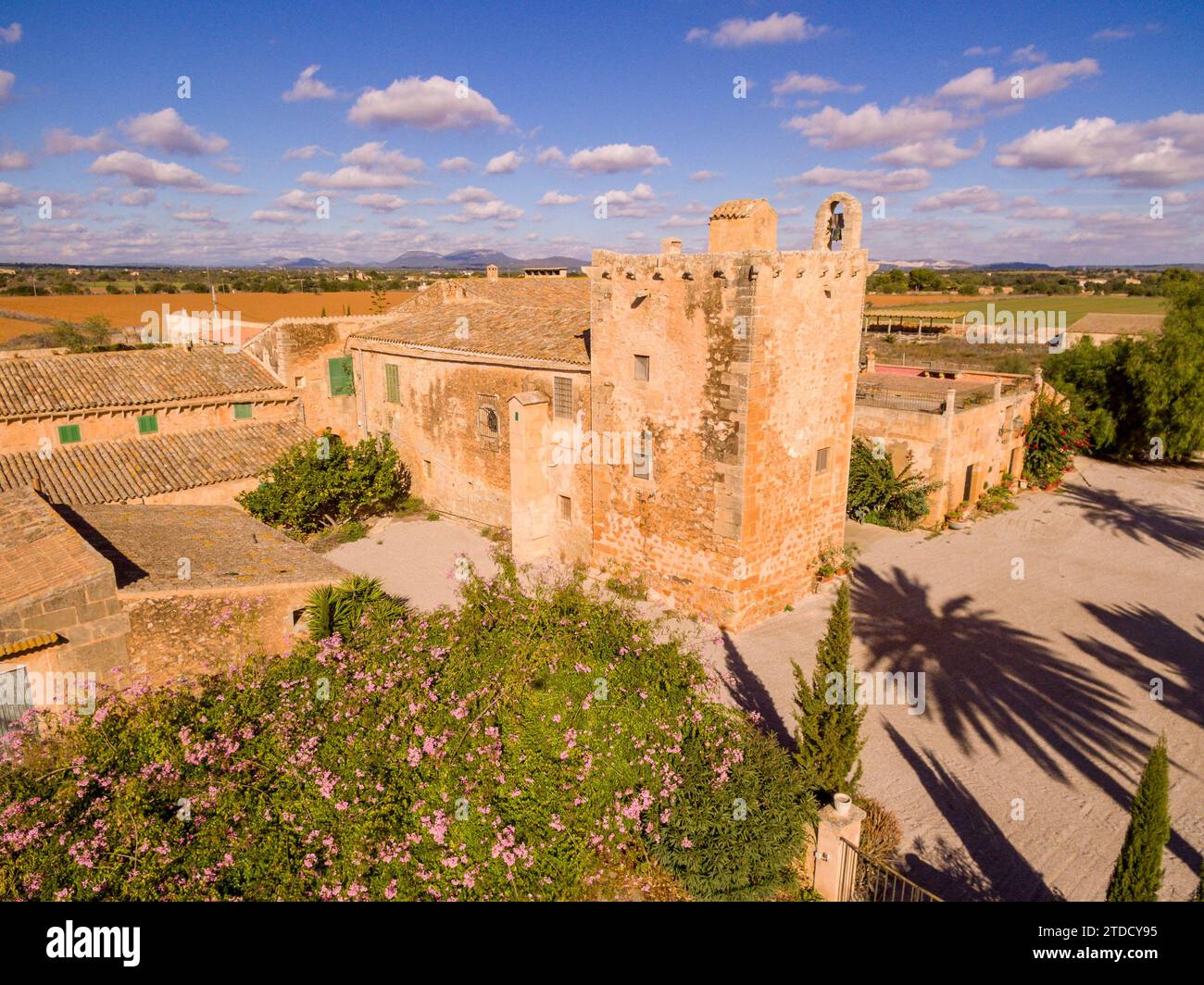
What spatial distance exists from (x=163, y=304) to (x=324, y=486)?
55462mm

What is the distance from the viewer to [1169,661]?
14.7m

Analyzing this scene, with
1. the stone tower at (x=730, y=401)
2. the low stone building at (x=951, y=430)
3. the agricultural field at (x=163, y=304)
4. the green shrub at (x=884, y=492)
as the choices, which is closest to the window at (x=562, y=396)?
the stone tower at (x=730, y=401)

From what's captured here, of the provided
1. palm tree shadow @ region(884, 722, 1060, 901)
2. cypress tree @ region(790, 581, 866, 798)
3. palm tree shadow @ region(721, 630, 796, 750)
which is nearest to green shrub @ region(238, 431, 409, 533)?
palm tree shadow @ region(721, 630, 796, 750)

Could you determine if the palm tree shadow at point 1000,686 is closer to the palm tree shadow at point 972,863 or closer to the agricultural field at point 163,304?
the palm tree shadow at point 972,863

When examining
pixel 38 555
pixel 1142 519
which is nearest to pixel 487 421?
pixel 38 555

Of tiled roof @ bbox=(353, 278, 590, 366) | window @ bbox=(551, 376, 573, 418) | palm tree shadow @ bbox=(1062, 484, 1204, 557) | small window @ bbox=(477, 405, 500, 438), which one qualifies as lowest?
palm tree shadow @ bbox=(1062, 484, 1204, 557)

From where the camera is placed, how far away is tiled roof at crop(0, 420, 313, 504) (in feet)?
57.5

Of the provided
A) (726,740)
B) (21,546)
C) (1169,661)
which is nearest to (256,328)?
(21,546)

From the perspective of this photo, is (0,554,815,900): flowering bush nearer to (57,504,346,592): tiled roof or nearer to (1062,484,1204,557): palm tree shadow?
(57,504,346,592): tiled roof

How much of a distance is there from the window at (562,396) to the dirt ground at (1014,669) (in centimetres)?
456

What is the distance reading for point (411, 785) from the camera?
8375mm

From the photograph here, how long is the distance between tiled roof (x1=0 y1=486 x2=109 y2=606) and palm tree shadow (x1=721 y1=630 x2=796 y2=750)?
9.84 metres

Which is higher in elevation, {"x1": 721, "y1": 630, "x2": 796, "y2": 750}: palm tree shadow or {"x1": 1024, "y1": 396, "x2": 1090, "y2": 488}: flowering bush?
{"x1": 1024, "y1": 396, "x2": 1090, "y2": 488}: flowering bush

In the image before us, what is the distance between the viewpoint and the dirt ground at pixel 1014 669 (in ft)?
32.7
